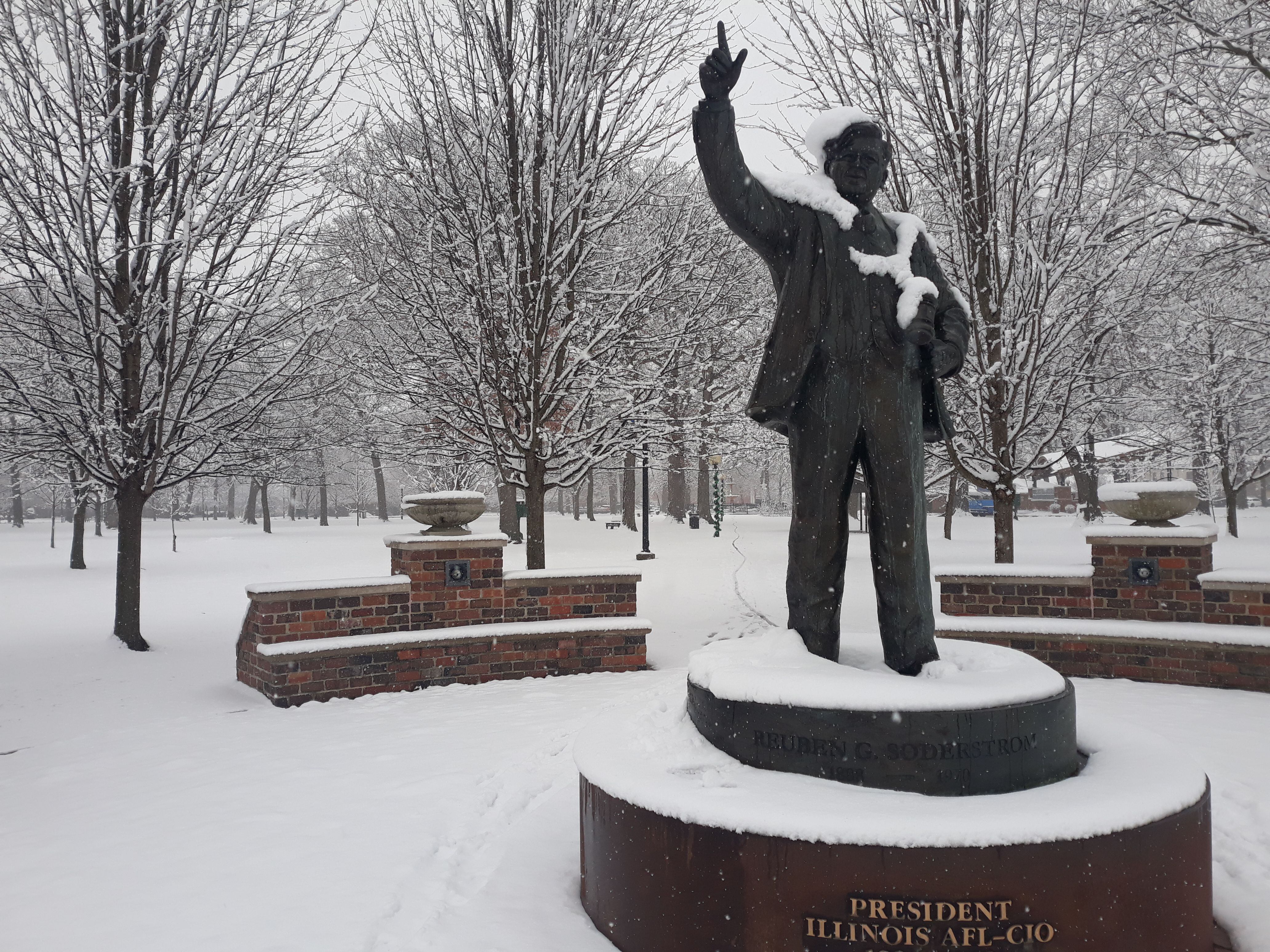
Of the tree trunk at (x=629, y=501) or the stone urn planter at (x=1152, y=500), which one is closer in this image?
the stone urn planter at (x=1152, y=500)

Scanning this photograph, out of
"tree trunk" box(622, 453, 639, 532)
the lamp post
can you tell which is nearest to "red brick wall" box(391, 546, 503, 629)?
the lamp post

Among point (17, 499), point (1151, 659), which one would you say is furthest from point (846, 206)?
point (17, 499)

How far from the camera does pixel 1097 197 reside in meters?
9.17

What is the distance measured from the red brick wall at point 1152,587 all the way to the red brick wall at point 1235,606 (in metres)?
0.06

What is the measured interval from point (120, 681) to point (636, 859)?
19.7 feet

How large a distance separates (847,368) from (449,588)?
4.86 m

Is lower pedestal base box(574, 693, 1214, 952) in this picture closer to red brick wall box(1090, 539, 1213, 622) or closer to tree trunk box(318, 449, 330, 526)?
red brick wall box(1090, 539, 1213, 622)

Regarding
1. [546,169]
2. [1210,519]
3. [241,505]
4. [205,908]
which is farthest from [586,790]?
[241,505]

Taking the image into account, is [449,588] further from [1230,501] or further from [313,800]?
[1230,501]

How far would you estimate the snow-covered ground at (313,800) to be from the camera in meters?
3.06

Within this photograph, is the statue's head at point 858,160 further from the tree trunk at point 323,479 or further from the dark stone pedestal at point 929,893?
the tree trunk at point 323,479

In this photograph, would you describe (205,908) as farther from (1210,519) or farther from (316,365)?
(1210,519)

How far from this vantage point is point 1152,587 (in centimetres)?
681

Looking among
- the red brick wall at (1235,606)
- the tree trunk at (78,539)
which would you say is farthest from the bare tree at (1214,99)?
the tree trunk at (78,539)
